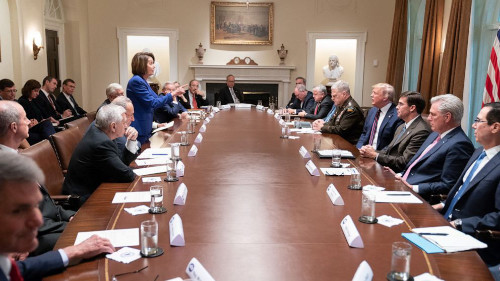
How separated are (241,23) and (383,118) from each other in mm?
6764

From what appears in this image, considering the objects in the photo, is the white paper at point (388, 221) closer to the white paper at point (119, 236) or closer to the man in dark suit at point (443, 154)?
the man in dark suit at point (443, 154)

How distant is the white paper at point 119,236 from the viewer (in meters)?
1.87

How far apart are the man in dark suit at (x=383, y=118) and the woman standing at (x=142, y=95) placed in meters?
2.26

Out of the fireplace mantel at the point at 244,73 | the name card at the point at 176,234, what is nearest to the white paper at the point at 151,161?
the name card at the point at 176,234

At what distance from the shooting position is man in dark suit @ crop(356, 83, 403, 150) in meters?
4.76

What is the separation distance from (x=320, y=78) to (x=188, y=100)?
3779mm

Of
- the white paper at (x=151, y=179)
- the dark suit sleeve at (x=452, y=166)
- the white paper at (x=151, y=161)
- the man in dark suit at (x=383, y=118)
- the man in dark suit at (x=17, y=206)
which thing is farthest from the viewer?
the man in dark suit at (x=383, y=118)

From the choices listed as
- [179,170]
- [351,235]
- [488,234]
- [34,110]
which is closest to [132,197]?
[179,170]

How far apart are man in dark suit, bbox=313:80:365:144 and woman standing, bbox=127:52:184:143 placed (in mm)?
1959

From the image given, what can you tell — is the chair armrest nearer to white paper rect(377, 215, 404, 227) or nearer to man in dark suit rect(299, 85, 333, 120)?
white paper rect(377, 215, 404, 227)

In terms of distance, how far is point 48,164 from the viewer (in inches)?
134

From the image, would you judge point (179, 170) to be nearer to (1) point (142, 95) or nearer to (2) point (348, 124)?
(1) point (142, 95)

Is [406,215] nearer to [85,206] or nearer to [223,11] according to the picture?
[85,206]

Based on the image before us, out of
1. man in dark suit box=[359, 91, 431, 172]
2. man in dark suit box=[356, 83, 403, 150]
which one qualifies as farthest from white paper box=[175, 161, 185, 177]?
man in dark suit box=[356, 83, 403, 150]
